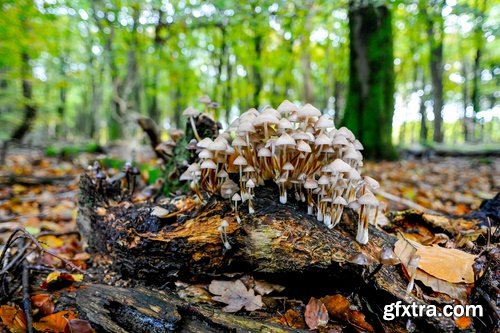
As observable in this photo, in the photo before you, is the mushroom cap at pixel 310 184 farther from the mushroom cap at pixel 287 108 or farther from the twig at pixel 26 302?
the twig at pixel 26 302

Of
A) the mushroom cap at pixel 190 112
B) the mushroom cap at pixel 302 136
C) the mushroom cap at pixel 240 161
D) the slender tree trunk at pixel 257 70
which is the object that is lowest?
the mushroom cap at pixel 240 161

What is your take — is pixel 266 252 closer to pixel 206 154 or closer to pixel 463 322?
pixel 206 154

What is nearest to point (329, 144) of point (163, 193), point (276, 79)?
point (163, 193)

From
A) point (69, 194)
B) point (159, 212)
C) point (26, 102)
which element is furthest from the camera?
point (26, 102)

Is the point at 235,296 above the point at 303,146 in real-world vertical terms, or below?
below

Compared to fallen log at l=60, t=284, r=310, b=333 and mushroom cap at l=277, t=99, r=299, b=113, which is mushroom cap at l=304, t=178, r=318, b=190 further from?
fallen log at l=60, t=284, r=310, b=333

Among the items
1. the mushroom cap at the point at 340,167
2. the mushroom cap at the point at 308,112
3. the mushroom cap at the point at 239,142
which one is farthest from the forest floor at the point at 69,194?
the mushroom cap at the point at 308,112

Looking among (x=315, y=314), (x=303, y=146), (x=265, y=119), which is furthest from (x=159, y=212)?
(x=315, y=314)
